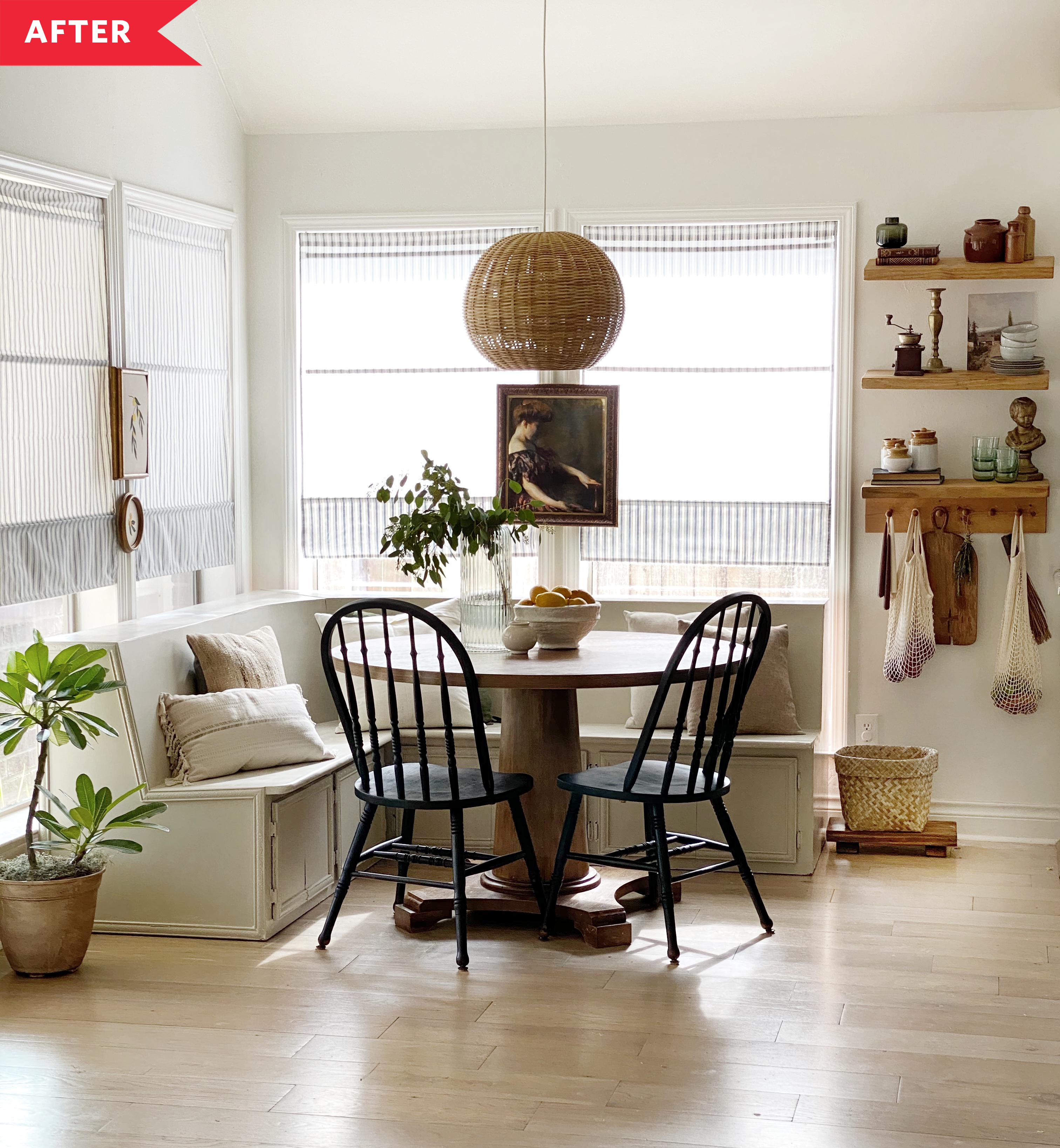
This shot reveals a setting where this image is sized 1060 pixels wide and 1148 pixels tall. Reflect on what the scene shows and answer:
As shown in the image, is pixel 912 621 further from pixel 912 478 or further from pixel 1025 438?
pixel 1025 438

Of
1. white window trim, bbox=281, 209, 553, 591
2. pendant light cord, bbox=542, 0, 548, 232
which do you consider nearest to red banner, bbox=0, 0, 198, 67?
white window trim, bbox=281, 209, 553, 591

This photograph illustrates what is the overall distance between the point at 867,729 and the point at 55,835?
2.82 metres

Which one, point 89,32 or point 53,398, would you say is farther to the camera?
point 89,32

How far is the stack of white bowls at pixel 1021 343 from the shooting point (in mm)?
4781

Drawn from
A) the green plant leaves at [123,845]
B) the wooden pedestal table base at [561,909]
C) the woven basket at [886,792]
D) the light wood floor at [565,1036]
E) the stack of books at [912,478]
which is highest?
the stack of books at [912,478]

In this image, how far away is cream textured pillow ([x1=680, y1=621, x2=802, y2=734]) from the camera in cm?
462

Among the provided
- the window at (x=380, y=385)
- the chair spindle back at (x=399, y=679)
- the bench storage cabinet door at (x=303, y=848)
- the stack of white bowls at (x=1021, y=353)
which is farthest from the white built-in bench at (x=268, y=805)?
the stack of white bowls at (x=1021, y=353)

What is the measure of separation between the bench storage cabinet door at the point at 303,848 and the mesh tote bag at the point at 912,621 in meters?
1.99

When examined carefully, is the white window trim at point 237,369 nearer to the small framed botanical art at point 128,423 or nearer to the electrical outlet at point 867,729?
the small framed botanical art at point 128,423

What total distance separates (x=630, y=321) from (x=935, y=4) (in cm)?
146

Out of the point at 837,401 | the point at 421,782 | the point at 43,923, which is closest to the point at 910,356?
the point at 837,401

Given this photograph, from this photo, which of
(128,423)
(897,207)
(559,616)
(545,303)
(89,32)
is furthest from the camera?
(897,207)

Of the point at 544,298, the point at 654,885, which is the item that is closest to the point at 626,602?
the point at 654,885

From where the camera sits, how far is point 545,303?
12.6 ft
